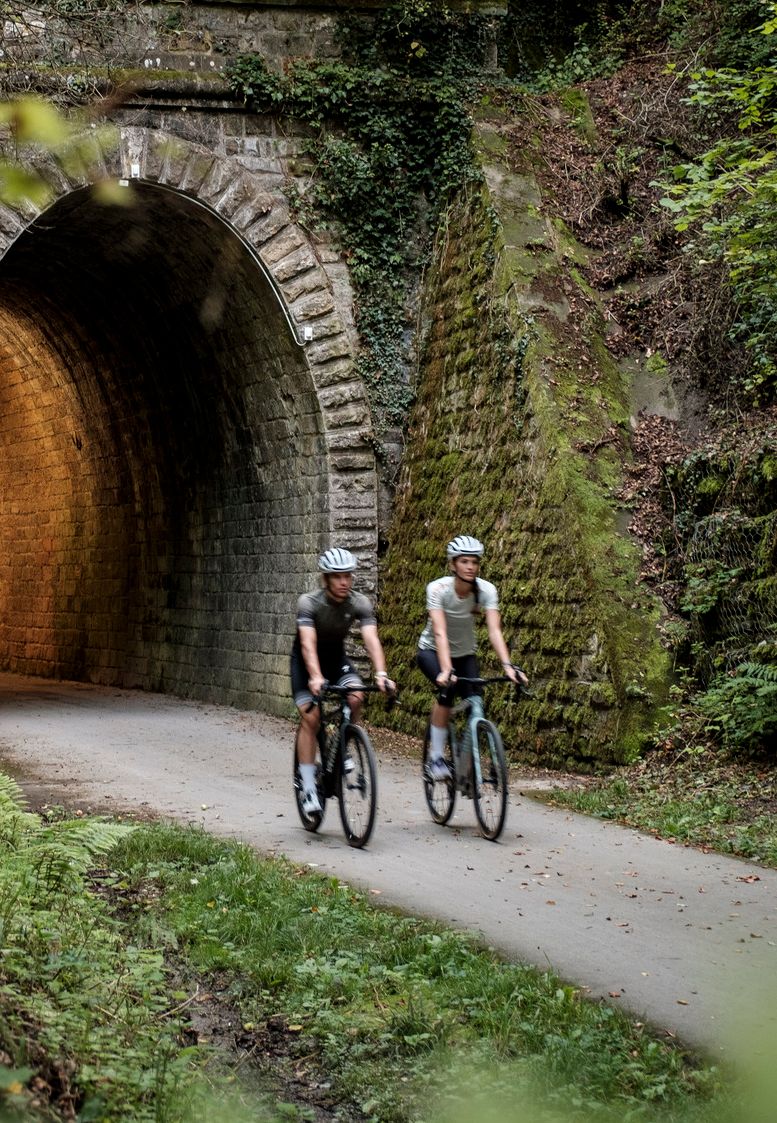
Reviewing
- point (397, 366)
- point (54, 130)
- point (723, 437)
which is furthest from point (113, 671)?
point (54, 130)

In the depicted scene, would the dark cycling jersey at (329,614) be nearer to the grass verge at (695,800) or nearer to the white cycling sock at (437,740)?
the white cycling sock at (437,740)

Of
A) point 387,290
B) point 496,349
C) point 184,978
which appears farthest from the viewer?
point 387,290

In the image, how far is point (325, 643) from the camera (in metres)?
8.36

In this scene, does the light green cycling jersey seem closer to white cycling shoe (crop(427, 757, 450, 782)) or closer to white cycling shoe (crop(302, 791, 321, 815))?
white cycling shoe (crop(427, 757, 450, 782))

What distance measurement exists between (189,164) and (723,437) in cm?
672

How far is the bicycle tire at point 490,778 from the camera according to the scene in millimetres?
8078

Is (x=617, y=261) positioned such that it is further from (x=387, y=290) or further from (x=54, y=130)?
(x=54, y=130)

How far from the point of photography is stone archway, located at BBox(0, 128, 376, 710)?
582 inches

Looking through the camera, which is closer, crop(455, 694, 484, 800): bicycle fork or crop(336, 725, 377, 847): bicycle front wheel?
crop(336, 725, 377, 847): bicycle front wheel

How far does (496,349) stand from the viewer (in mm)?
13305

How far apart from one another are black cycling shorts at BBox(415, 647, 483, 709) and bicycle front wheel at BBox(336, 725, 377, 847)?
731mm

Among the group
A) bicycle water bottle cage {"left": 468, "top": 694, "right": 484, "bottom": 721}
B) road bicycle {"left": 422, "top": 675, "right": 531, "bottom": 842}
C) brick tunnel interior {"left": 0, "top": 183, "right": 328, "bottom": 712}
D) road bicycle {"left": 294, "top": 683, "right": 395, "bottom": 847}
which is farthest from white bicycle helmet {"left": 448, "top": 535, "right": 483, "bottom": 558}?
brick tunnel interior {"left": 0, "top": 183, "right": 328, "bottom": 712}

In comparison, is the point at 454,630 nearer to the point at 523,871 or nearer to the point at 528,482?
the point at 523,871

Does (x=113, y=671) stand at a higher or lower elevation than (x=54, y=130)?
lower
